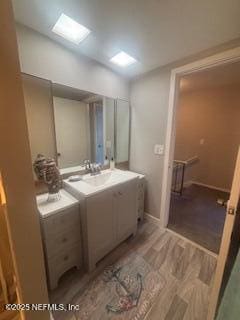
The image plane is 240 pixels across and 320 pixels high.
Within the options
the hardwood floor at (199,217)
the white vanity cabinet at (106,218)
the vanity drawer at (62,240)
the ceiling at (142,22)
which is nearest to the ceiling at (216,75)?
the ceiling at (142,22)

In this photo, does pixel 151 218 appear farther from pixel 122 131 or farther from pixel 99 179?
pixel 122 131

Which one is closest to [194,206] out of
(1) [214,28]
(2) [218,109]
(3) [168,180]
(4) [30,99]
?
(3) [168,180]

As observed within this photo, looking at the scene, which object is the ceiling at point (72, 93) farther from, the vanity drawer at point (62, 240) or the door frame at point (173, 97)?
the vanity drawer at point (62, 240)

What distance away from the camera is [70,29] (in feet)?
4.07

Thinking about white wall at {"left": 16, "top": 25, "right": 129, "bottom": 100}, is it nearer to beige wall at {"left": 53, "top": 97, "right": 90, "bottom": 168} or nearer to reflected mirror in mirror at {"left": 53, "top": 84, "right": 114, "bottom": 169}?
reflected mirror in mirror at {"left": 53, "top": 84, "right": 114, "bottom": 169}

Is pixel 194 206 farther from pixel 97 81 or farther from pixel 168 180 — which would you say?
pixel 97 81

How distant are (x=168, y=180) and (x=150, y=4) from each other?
175cm

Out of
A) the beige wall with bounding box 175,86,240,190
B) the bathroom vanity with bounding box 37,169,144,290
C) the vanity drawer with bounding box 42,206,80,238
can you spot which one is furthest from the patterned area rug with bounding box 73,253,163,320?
the beige wall with bounding box 175,86,240,190

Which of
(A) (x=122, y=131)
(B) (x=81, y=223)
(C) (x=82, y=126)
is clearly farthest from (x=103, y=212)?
(A) (x=122, y=131)

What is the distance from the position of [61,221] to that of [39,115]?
3.40 ft

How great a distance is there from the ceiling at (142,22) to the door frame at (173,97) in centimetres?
12

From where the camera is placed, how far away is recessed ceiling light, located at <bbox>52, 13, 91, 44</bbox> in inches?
45.5

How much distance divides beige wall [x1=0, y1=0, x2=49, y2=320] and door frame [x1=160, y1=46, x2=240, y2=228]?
62.4 inches

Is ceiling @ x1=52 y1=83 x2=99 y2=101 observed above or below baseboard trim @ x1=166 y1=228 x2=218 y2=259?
above
